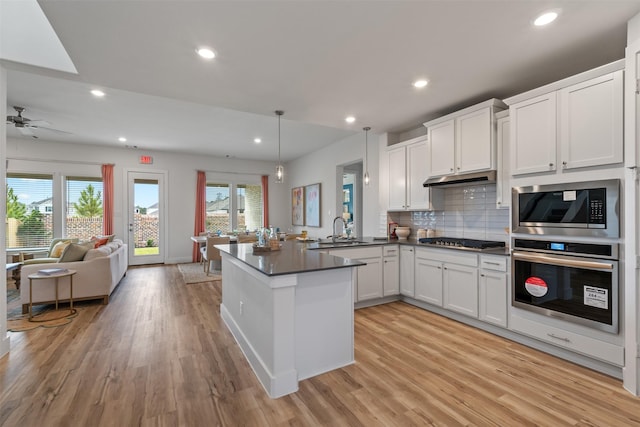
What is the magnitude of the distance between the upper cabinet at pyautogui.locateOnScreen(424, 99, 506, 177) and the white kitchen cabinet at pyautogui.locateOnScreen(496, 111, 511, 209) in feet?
0.16

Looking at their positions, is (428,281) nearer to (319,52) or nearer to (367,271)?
(367,271)

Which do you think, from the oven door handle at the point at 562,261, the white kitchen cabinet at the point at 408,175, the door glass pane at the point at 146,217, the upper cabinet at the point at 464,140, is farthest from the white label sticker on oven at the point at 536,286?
the door glass pane at the point at 146,217

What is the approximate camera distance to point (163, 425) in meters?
1.74

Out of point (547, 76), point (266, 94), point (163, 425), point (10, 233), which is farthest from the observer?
point (10, 233)

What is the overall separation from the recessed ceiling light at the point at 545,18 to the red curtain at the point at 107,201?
8.05 m

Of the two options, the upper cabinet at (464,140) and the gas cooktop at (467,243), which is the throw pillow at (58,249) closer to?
the gas cooktop at (467,243)

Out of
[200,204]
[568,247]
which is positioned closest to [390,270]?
[568,247]

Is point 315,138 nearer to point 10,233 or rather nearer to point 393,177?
point 393,177

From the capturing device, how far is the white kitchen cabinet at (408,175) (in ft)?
13.3

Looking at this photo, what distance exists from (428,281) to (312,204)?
13.9ft

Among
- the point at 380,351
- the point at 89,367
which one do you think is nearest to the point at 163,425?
the point at 89,367

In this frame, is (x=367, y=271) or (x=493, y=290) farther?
(x=367, y=271)

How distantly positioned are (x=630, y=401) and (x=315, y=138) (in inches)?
216

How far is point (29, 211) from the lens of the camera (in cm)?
616
